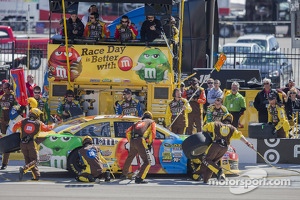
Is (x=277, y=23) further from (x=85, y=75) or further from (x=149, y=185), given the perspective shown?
(x=149, y=185)

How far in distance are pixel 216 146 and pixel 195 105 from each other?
16.3 feet

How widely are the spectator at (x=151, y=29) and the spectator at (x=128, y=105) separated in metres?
1.86

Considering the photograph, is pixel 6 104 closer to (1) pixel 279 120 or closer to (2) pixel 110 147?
(2) pixel 110 147

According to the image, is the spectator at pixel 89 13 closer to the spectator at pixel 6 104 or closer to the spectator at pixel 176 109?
the spectator at pixel 6 104

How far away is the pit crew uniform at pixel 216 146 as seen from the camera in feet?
57.6

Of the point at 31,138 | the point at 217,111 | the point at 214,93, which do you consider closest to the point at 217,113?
the point at 217,111

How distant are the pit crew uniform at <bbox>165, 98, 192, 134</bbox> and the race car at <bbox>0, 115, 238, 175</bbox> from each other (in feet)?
8.64

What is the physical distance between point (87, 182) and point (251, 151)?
4600 mm

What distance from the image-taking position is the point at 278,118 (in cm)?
2078

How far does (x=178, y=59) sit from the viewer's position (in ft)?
73.3

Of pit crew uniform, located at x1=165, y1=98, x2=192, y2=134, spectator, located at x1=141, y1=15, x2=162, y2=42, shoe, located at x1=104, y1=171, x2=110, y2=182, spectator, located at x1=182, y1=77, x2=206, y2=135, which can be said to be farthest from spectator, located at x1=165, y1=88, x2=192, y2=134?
shoe, located at x1=104, y1=171, x2=110, y2=182

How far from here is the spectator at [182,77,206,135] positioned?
22.3m

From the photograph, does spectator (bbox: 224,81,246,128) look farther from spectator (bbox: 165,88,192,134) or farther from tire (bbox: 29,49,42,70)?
tire (bbox: 29,49,42,70)

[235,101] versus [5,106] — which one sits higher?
[235,101]
